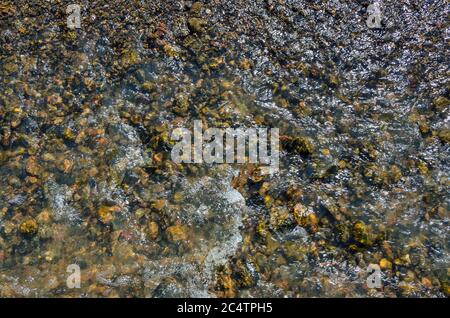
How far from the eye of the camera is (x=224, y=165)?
6.46m

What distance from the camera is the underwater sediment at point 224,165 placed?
5477 millimetres

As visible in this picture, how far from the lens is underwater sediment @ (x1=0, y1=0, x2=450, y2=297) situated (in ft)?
18.0

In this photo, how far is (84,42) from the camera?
25.8 feet

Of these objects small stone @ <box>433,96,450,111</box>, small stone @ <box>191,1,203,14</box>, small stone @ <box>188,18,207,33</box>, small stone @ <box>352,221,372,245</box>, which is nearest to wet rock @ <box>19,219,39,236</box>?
small stone @ <box>352,221,372,245</box>

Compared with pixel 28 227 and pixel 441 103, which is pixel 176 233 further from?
pixel 441 103

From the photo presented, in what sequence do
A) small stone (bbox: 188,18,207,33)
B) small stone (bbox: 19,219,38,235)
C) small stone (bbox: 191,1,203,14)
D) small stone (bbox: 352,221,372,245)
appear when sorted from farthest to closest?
small stone (bbox: 191,1,203,14) < small stone (bbox: 188,18,207,33) < small stone (bbox: 19,219,38,235) < small stone (bbox: 352,221,372,245)

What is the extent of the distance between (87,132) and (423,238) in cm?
505

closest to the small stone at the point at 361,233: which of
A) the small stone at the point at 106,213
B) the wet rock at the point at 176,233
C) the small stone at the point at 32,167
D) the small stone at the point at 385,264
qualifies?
the small stone at the point at 385,264

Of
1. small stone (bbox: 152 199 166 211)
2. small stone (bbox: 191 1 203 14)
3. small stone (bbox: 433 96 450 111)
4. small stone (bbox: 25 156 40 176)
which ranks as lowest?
small stone (bbox: 152 199 166 211)

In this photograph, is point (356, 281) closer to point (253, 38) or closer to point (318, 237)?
point (318, 237)

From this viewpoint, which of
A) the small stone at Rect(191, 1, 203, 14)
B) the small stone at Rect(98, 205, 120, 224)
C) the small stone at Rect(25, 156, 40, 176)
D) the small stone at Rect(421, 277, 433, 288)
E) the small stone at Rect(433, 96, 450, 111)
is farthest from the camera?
the small stone at Rect(191, 1, 203, 14)

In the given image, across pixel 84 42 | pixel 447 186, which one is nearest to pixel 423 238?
pixel 447 186

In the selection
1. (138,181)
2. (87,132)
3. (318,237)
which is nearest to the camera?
(318,237)

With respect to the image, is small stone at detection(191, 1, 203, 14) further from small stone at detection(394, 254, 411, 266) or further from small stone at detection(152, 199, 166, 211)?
small stone at detection(394, 254, 411, 266)
